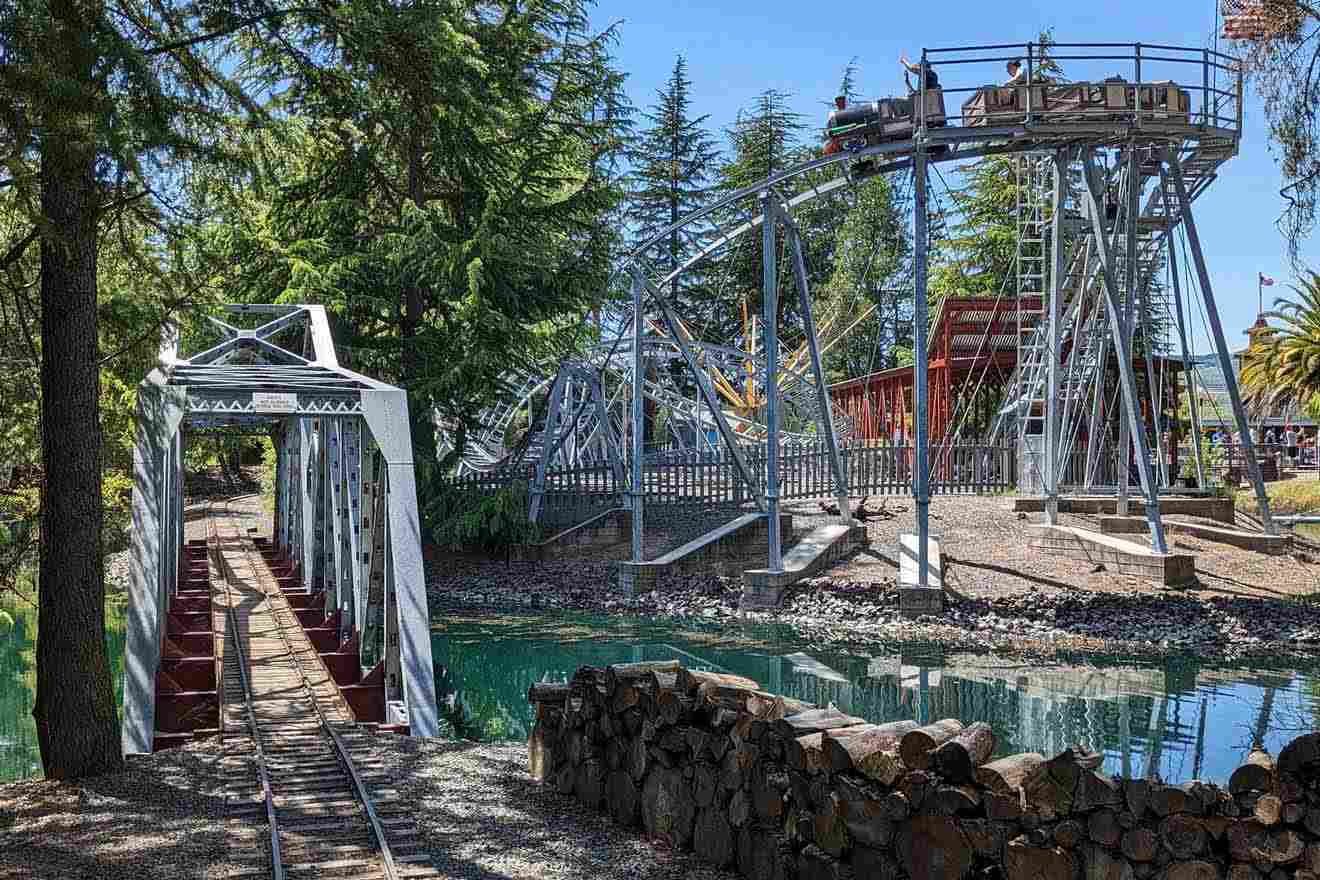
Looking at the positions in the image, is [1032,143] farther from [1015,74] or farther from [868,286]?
[868,286]

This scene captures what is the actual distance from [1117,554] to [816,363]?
5.83 meters

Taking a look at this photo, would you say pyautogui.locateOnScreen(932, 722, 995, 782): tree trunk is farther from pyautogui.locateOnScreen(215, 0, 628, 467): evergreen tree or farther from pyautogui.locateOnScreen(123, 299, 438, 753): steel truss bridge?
pyautogui.locateOnScreen(215, 0, 628, 467): evergreen tree

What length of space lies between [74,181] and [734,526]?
1692cm

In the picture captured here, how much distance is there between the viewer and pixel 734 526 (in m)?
23.9

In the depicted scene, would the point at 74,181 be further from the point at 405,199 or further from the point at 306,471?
the point at 405,199

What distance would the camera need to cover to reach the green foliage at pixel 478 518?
2467 cm

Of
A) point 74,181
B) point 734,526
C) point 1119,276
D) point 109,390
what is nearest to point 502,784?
point 74,181

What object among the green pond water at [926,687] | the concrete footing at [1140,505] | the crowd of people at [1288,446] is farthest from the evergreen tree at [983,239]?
the green pond water at [926,687]

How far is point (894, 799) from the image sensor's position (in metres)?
5.78

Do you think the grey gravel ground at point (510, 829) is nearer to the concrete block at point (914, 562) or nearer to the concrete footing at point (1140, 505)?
the concrete block at point (914, 562)

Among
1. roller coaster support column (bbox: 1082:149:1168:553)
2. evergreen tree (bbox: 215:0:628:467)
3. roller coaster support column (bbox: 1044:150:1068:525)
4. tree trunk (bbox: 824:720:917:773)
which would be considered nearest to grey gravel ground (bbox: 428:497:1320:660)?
roller coaster support column (bbox: 1044:150:1068:525)

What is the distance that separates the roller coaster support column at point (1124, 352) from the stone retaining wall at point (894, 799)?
1324 cm

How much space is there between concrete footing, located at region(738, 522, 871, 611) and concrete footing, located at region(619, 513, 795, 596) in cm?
77

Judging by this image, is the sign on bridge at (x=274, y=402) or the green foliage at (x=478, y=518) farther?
the green foliage at (x=478, y=518)
